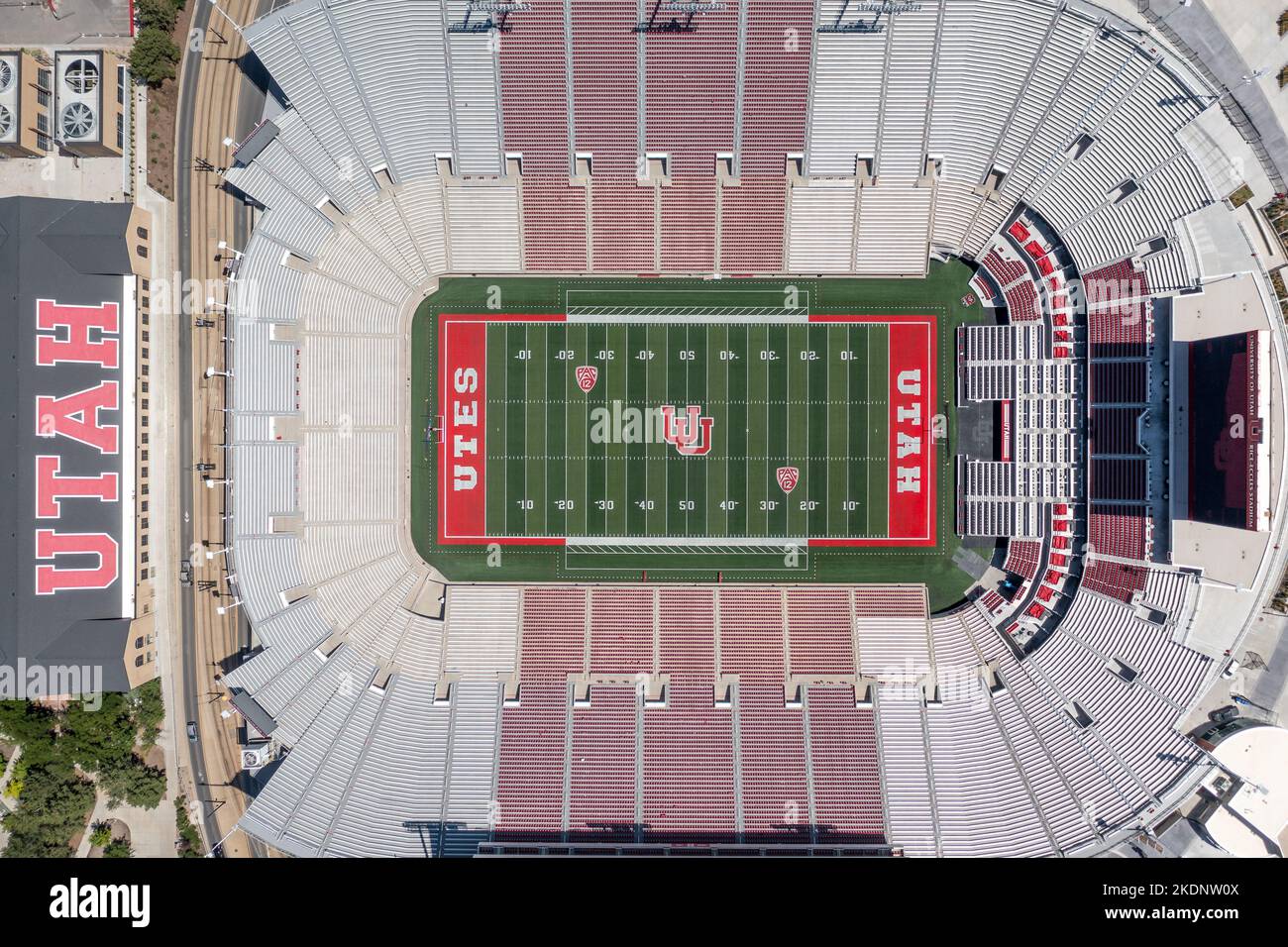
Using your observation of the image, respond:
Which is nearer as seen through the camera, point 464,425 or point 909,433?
point 909,433

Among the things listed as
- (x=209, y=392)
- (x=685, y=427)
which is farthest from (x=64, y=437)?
(x=685, y=427)

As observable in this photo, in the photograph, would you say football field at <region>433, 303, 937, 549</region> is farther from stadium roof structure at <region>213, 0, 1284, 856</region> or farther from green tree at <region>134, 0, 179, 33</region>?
green tree at <region>134, 0, 179, 33</region>

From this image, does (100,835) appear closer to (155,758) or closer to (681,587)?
(155,758)

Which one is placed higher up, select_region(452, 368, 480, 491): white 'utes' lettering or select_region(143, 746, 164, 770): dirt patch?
select_region(452, 368, 480, 491): white 'utes' lettering

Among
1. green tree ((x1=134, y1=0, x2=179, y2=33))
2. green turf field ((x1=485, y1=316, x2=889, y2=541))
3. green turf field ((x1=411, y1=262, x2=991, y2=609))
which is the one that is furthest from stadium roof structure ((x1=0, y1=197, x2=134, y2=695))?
green turf field ((x1=485, y1=316, x2=889, y2=541))

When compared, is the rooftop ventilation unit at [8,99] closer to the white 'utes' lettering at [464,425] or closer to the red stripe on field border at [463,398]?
the red stripe on field border at [463,398]
